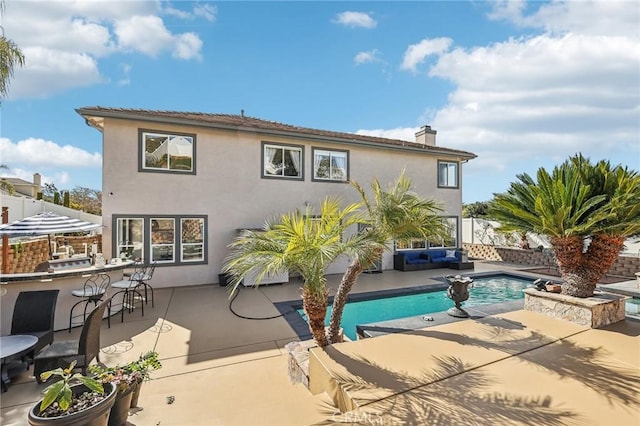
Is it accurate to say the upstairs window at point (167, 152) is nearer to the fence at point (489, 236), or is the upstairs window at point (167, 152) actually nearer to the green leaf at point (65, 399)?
the green leaf at point (65, 399)

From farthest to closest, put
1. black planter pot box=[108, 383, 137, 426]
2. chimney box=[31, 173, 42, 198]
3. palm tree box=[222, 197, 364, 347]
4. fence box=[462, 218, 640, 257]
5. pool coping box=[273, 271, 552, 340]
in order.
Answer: chimney box=[31, 173, 42, 198], fence box=[462, 218, 640, 257], pool coping box=[273, 271, 552, 340], palm tree box=[222, 197, 364, 347], black planter pot box=[108, 383, 137, 426]

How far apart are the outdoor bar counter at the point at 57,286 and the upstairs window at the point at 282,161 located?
6.61 meters

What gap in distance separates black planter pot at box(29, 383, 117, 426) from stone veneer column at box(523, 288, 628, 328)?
735 centimetres

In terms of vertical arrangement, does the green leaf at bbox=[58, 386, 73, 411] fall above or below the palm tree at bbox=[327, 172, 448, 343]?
below

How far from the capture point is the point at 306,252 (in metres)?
4.44

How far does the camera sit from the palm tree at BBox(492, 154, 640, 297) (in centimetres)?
520

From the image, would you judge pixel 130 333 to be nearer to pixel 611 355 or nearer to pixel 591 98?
pixel 611 355

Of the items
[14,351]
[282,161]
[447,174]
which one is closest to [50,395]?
[14,351]

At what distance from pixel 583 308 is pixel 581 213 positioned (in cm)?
179

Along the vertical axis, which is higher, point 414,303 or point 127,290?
point 127,290

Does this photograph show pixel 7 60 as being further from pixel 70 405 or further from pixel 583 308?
pixel 583 308

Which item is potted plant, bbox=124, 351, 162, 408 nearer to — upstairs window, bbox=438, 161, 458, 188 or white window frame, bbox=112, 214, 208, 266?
white window frame, bbox=112, 214, 208, 266

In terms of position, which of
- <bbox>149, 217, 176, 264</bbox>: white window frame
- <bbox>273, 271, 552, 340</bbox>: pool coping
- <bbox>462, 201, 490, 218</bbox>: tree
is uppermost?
<bbox>462, 201, 490, 218</bbox>: tree

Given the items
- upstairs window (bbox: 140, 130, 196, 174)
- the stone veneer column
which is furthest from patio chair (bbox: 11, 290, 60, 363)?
the stone veneer column
